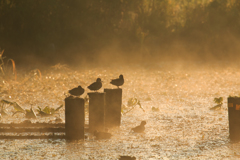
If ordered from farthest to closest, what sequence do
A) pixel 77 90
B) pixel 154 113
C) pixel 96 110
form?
pixel 154 113, pixel 96 110, pixel 77 90

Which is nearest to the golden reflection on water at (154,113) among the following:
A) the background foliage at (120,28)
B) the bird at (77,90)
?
the bird at (77,90)

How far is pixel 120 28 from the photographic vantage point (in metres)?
17.5

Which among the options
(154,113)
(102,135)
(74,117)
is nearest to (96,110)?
(102,135)

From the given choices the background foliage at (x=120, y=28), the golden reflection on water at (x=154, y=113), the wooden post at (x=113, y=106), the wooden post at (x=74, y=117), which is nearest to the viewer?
the golden reflection on water at (x=154, y=113)

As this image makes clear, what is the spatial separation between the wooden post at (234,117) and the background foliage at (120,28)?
12041 millimetres

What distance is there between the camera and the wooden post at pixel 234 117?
5.47m

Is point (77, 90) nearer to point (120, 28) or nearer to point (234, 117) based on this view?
point (234, 117)

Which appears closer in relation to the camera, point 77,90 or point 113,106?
point 77,90

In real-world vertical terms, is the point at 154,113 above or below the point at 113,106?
below

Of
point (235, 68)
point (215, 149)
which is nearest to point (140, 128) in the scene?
point (215, 149)

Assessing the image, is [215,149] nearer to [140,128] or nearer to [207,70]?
[140,128]

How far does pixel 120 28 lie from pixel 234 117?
1254 cm

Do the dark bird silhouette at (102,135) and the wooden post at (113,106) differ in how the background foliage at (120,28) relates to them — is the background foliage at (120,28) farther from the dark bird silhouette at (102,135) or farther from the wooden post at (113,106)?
the dark bird silhouette at (102,135)

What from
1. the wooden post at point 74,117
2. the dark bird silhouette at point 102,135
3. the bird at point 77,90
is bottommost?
the dark bird silhouette at point 102,135
